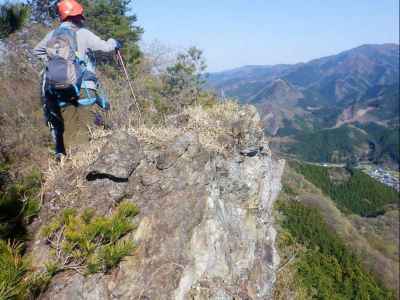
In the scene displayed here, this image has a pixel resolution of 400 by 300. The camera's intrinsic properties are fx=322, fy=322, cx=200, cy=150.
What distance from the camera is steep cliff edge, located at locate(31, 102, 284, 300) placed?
3344 millimetres

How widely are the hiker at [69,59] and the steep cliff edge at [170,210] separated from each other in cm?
74

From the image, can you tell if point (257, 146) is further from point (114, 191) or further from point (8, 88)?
point (8, 88)

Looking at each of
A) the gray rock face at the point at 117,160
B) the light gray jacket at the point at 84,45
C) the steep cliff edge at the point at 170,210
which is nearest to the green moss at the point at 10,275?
the steep cliff edge at the point at 170,210

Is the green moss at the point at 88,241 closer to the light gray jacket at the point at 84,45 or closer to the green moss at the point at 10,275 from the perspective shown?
the green moss at the point at 10,275

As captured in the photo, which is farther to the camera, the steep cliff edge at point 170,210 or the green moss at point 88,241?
the steep cliff edge at point 170,210

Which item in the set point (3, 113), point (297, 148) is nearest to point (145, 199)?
point (3, 113)

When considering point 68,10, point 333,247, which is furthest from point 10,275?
point 333,247

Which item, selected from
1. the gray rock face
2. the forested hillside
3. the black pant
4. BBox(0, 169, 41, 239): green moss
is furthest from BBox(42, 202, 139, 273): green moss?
the forested hillside

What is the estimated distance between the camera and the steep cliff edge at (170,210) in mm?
3344

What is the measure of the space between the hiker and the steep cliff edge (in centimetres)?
74

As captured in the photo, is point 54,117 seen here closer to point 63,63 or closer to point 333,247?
point 63,63

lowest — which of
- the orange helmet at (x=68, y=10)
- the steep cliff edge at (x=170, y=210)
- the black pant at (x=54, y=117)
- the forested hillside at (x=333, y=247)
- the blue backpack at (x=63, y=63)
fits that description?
the forested hillside at (x=333, y=247)

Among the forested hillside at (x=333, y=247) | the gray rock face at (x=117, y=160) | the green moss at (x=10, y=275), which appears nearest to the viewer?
the green moss at (x=10, y=275)

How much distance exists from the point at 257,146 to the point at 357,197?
101 meters
